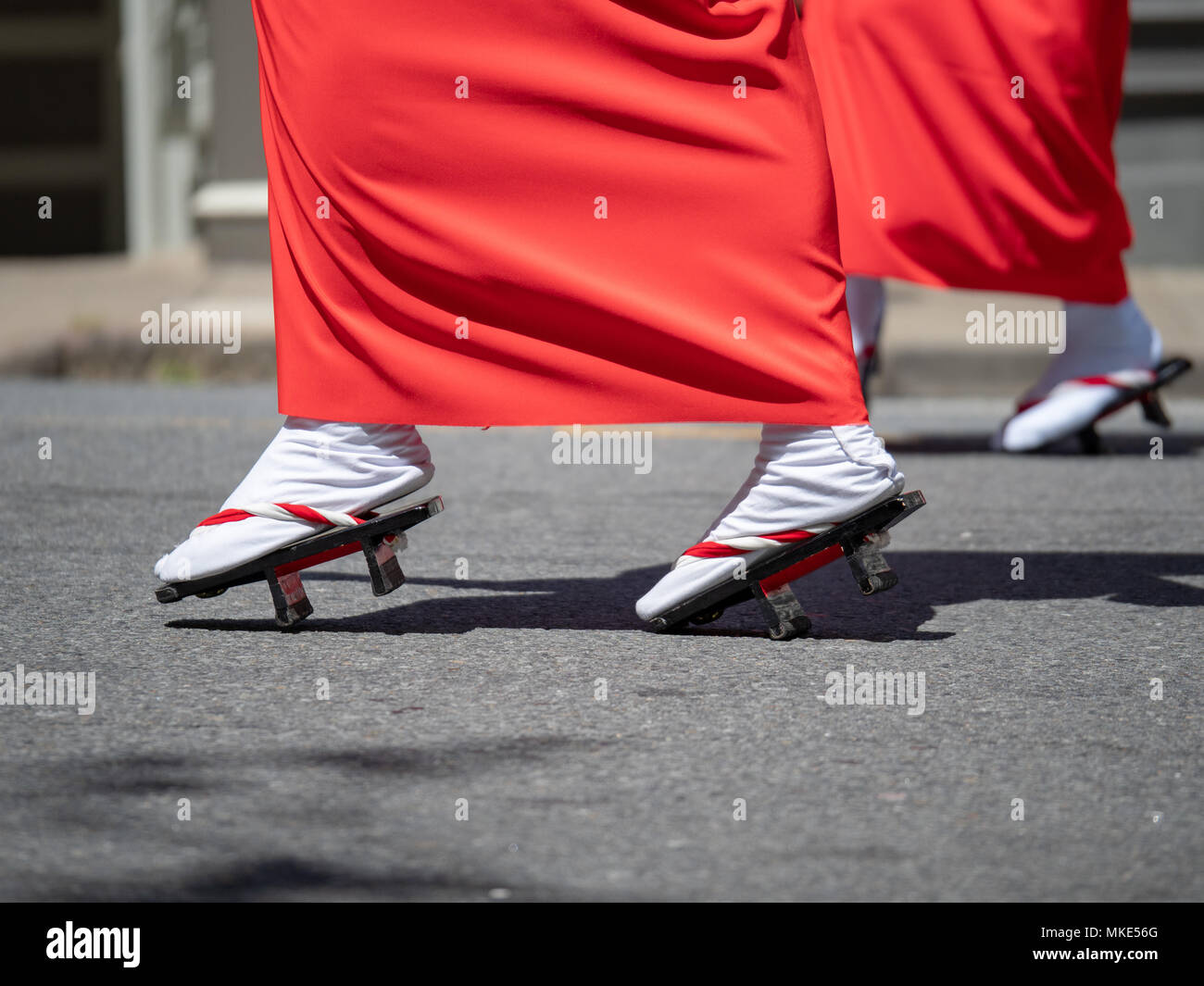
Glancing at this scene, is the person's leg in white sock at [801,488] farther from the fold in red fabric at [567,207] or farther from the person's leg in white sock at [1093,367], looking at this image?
the person's leg in white sock at [1093,367]

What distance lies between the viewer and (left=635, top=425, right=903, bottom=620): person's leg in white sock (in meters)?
2.78

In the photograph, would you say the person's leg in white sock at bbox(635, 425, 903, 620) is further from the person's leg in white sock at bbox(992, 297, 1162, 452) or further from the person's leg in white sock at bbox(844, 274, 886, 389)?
the person's leg in white sock at bbox(992, 297, 1162, 452)

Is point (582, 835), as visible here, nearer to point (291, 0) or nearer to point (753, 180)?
point (753, 180)

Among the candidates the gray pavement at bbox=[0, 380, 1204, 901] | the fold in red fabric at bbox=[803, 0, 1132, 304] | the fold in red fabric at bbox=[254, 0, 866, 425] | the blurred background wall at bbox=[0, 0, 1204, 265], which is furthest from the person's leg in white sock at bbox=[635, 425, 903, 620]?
the blurred background wall at bbox=[0, 0, 1204, 265]

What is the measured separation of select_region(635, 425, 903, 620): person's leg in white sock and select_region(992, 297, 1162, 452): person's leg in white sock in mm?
2524

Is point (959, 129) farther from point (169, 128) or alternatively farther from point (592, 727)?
point (169, 128)

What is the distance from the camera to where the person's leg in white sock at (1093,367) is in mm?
5215

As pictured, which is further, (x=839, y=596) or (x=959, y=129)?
(x=959, y=129)

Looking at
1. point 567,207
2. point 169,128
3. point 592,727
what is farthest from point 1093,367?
point 169,128

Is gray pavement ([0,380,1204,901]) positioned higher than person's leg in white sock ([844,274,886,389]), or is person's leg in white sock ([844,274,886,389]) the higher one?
person's leg in white sock ([844,274,886,389])

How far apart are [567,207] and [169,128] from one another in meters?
8.35

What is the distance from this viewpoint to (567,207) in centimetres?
283

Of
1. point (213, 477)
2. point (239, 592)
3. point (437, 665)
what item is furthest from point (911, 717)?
point (213, 477)

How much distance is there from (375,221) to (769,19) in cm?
66
